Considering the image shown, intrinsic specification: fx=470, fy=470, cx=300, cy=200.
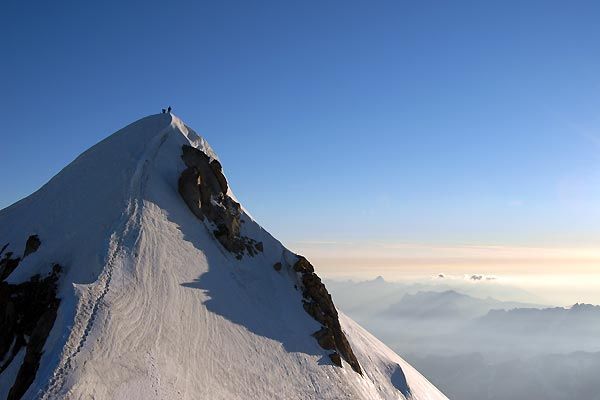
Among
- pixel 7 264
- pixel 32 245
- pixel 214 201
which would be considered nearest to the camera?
pixel 32 245

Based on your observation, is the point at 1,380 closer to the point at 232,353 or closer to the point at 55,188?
the point at 232,353

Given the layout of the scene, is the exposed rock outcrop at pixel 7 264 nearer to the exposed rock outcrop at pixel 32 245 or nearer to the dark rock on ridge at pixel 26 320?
the exposed rock outcrop at pixel 32 245

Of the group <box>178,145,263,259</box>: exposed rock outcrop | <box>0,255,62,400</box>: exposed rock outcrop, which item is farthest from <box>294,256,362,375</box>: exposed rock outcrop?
<box>0,255,62,400</box>: exposed rock outcrop

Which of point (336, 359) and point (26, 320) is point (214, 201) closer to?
point (336, 359)

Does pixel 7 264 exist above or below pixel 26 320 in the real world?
above

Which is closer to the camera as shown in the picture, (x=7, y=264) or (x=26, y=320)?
(x=26, y=320)

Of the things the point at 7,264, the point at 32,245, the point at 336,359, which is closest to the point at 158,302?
the point at 32,245
